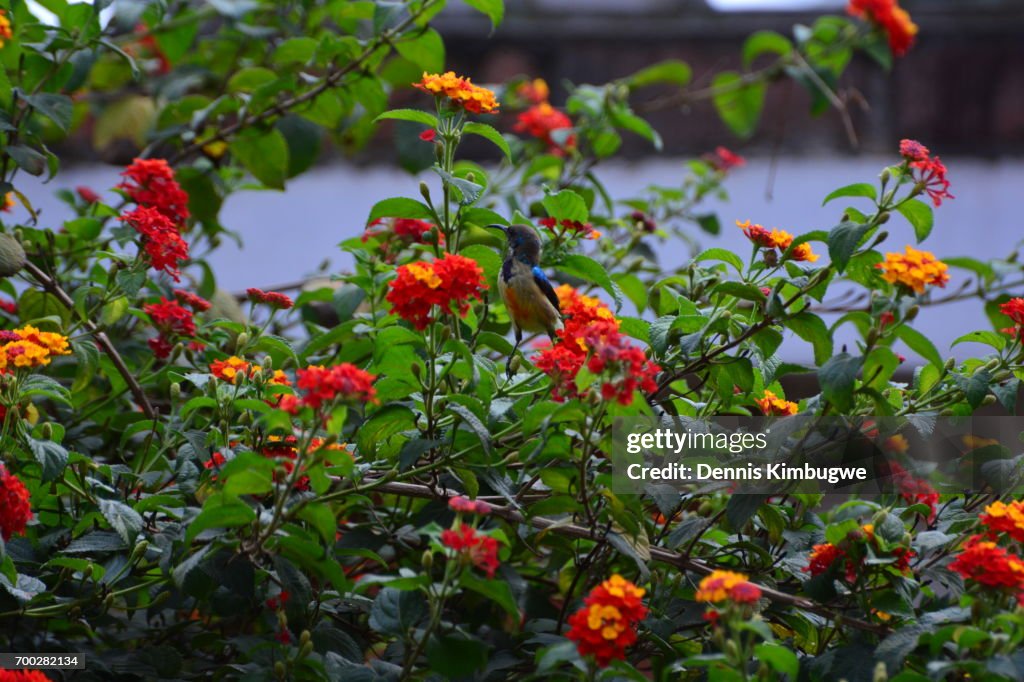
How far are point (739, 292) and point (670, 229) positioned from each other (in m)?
1.51

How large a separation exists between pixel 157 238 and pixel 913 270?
50.1 inches

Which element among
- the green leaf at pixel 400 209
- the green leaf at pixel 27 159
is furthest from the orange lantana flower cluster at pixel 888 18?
the green leaf at pixel 27 159

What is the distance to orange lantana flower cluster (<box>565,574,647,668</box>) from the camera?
58.4 inches

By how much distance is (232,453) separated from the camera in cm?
176

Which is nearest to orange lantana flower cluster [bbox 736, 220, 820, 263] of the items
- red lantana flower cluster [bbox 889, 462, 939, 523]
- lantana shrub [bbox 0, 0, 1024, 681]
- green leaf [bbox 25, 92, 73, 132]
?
lantana shrub [bbox 0, 0, 1024, 681]

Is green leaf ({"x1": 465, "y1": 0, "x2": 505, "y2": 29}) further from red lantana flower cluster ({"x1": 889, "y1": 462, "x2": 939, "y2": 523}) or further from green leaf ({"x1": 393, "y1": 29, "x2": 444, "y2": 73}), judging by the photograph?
red lantana flower cluster ({"x1": 889, "y1": 462, "x2": 939, "y2": 523})

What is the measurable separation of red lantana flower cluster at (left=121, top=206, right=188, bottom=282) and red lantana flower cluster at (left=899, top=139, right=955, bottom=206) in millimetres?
1254

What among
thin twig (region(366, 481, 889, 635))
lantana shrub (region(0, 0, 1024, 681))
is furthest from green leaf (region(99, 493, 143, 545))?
thin twig (region(366, 481, 889, 635))

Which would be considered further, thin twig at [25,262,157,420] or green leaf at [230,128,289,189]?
green leaf at [230,128,289,189]

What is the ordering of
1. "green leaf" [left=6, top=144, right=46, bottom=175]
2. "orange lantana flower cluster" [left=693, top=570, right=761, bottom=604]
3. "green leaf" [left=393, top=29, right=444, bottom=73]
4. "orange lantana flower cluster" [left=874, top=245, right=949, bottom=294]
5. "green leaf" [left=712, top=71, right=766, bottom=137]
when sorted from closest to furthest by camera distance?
"orange lantana flower cluster" [left=693, top=570, right=761, bottom=604]
"orange lantana flower cluster" [left=874, top=245, right=949, bottom=294]
"green leaf" [left=6, top=144, right=46, bottom=175]
"green leaf" [left=393, top=29, right=444, bottom=73]
"green leaf" [left=712, top=71, right=766, bottom=137]

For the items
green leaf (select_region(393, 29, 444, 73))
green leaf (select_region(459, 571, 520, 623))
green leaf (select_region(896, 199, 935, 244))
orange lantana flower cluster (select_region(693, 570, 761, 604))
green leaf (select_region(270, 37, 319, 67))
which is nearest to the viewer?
orange lantana flower cluster (select_region(693, 570, 761, 604))

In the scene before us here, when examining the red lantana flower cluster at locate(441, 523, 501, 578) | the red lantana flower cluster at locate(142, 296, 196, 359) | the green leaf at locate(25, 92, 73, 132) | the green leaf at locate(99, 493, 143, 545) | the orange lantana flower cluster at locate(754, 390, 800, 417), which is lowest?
the red lantana flower cluster at locate(441, 523, 501, 578)

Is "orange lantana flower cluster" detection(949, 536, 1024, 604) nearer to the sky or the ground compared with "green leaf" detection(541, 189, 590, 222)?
nearer to the ground

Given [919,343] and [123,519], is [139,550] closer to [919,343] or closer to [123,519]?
[123,519]
